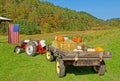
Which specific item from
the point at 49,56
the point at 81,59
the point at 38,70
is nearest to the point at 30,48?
the point at 49,56

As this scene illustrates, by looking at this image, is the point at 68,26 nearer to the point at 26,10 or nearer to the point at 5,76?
the point at 26,10

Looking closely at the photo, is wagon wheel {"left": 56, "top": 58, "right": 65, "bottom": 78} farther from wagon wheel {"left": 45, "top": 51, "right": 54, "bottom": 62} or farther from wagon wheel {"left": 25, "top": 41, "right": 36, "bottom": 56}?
wagon wheel {"left": 25, "top": 41, "right": 36, "bottom": 56}

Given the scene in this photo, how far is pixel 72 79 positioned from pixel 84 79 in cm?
50

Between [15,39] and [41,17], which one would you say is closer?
[15,39]

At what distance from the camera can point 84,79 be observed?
11164 mm

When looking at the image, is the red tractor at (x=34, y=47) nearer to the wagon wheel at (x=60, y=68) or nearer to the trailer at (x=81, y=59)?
the trailer at (x=81, y=59)

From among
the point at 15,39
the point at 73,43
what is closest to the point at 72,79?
the point at 73,43

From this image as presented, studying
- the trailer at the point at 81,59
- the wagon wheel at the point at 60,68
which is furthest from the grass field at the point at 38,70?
the trailer at the point at 81,59

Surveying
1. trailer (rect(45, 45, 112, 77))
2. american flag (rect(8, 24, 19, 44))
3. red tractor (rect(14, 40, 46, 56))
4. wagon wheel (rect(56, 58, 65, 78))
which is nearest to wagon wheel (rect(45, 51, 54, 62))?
red tractor (rect(14, 40, 46, 56))

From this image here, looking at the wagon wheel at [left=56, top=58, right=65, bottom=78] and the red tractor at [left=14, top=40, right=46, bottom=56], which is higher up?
the red tractor at [left=14, top=40, right=46, bottom=56]

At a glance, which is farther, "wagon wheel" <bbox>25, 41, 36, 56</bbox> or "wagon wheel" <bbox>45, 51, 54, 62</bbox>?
"wagon wheel" <bbox>25, 41, 36, 56</bbox>

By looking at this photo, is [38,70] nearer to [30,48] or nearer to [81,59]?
[81,59]

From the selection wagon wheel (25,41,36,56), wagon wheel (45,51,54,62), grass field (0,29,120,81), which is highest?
wagon wheel (25,41,36,56)

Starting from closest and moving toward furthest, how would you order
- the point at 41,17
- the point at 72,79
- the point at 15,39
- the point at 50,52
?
the point at 72,79 < the point at 50,52 < the point at 15,39 < the point at 41,17
